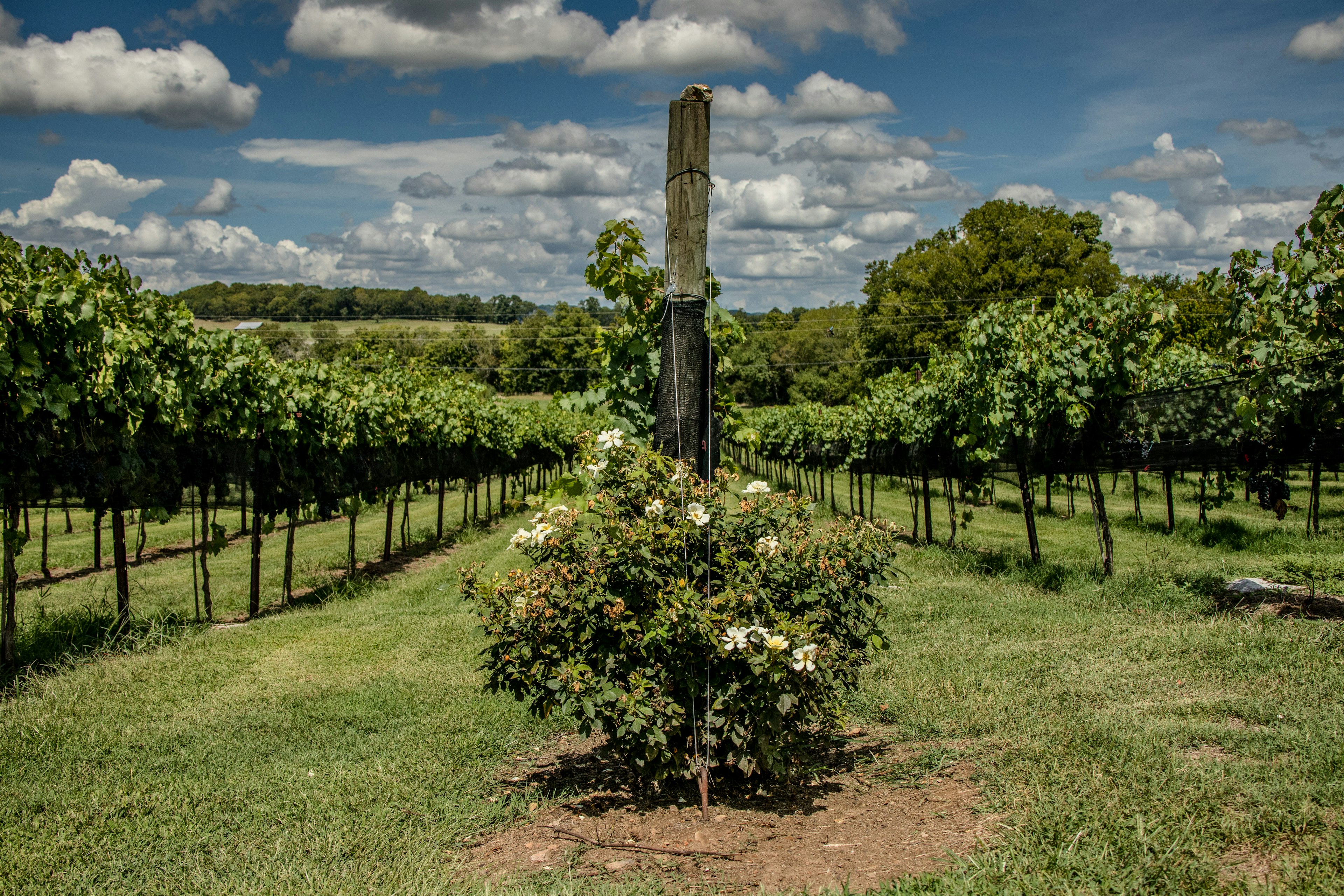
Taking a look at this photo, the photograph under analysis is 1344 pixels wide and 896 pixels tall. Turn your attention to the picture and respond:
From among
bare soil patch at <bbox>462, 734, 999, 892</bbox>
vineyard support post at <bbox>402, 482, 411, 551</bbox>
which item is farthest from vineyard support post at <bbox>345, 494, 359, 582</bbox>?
bare soil patch at <bbox>462, 734, 999, 892</bbox>

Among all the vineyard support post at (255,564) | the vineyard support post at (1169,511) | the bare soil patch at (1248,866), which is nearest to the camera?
the bare soil patch at (1248,866)

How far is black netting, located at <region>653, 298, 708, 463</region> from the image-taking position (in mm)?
4230

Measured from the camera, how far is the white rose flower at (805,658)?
129 inches

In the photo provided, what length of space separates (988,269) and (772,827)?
3767cm

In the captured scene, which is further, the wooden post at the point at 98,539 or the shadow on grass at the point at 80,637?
the wooden post at the point at 98,539

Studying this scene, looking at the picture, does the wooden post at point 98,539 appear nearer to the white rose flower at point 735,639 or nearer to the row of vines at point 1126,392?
the row of vines at point 1126,392

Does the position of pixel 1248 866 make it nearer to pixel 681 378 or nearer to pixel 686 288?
pixel 681 378

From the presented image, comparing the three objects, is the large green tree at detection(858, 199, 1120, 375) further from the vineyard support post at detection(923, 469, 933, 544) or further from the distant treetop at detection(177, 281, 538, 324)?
the distant treetop at detection(177, 281, 538, 324)

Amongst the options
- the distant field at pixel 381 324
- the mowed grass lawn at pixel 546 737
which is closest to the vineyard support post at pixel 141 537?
the mowed grass lawn at pixel 546 737

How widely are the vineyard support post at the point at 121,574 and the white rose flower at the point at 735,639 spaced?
22.2ft

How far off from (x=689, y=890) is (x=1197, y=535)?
13266 mm

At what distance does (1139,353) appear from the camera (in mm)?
9203

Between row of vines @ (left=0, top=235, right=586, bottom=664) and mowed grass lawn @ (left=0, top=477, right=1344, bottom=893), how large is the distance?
1462 millimetres

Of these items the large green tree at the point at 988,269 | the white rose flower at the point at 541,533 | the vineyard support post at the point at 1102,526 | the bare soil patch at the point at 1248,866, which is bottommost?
the bare soil patch at the point at 1248,866
